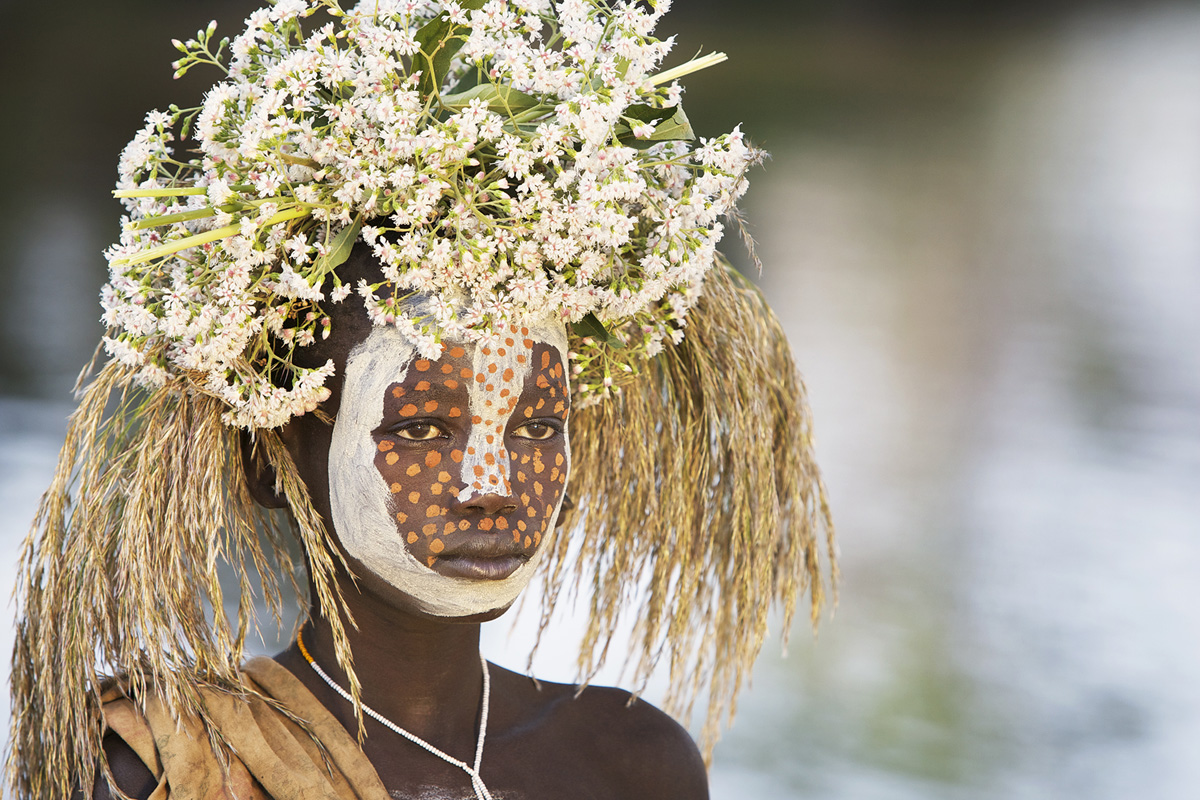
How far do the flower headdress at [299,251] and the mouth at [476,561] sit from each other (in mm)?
147

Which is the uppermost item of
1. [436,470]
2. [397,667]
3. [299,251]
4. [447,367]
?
[299,251]

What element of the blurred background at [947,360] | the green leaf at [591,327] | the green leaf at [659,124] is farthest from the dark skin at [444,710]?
the blurred background at [947,360]

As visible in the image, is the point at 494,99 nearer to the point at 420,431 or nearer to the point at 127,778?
the point at 420,431

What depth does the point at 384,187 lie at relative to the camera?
1.40m

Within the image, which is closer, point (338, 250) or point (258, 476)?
point (338, 250)

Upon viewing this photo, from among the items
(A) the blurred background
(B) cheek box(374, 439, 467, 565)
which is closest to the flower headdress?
(B) cheek box(374, 439, 467, 565)

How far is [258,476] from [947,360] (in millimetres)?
5644

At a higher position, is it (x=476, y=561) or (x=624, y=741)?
(x=476, y=561)

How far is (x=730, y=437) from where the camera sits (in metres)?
1.83

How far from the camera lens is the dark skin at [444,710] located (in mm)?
1490

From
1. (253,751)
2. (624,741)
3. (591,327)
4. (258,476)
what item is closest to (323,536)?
(258,476)

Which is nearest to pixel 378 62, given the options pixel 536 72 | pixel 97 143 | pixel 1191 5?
pixel 536 72

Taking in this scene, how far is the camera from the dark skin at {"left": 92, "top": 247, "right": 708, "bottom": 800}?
1.49m

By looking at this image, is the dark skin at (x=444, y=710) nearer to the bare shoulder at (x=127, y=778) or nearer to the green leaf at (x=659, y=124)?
the bare shoulder at (x=127, y=778)
